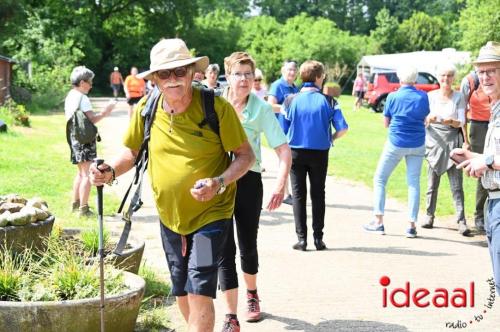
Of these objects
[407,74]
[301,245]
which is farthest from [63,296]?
[407,74]

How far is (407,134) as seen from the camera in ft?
27.9

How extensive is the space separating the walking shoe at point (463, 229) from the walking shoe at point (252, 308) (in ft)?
13.2

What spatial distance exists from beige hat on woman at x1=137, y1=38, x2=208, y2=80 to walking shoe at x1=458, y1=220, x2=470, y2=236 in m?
5.45

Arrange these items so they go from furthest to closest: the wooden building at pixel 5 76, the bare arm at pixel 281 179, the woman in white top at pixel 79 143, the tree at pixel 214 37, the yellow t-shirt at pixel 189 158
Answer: the tree at pixel 214 37
the wooden building at pixel 5 76
the woman in white top at pixel 79 143
the bare arm at pixel 281 179
the yellow t-shirt at pixel 189 158

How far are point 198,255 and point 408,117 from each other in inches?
190

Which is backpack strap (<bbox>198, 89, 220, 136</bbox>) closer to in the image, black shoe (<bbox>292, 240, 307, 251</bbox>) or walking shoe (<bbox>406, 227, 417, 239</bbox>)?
black shoe (<bbox>292, 240, 307, 251</bbox>)

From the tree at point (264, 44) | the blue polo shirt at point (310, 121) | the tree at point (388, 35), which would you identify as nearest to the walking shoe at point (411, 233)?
the blue polo shirt at point (310, 121)

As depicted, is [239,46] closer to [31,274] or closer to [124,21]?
[124,21]

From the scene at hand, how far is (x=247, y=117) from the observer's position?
5.53m

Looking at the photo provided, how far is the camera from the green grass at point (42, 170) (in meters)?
10.2

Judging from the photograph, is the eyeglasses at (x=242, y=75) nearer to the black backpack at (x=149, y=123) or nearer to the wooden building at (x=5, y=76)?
the black backpack at (x=149, y=123)

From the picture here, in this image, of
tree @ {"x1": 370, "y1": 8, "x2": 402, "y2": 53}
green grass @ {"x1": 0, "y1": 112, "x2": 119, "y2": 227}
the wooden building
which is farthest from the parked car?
tree @ {"x1": 370, "y1": 8, "x2": 402, "y2": 53}

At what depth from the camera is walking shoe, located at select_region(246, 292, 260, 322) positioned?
5633mm

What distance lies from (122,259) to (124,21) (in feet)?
178
